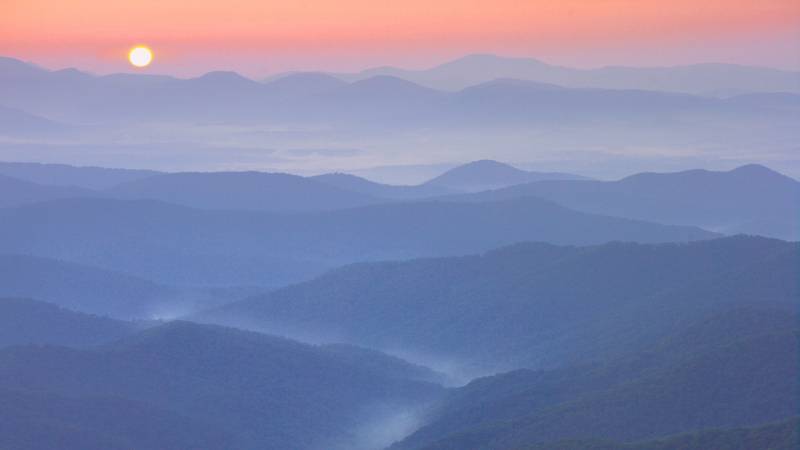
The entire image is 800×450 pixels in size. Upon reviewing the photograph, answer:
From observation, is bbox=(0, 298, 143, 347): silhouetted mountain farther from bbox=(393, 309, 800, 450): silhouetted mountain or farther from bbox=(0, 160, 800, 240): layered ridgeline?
bbox=(0, 160, 800, 240): layered ridgeline

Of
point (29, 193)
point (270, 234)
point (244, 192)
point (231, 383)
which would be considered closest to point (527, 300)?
point (231, 383)

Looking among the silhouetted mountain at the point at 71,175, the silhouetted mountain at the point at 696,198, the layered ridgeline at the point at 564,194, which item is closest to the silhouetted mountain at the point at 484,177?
the layered ridgeline at the point at 564,194

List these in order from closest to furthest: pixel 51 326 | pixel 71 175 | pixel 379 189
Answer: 1. pixel 51 326
2. pixel 379 189
3. pixel 71 175

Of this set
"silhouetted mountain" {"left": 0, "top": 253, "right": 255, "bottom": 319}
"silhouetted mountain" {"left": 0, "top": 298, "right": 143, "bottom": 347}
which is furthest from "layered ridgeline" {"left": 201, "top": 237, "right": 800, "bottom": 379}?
"silhouetted mountain" {"left": 0, "top": 298, "right": 143, "bottom": 347}

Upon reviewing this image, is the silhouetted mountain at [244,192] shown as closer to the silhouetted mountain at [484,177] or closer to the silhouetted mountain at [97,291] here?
the silhouetted mountain at [484,177]

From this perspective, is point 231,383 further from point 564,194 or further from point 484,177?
point 484,177

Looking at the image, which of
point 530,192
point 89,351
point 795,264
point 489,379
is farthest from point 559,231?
point 89,351

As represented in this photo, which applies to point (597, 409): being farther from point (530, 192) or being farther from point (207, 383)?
point (530, 192)
